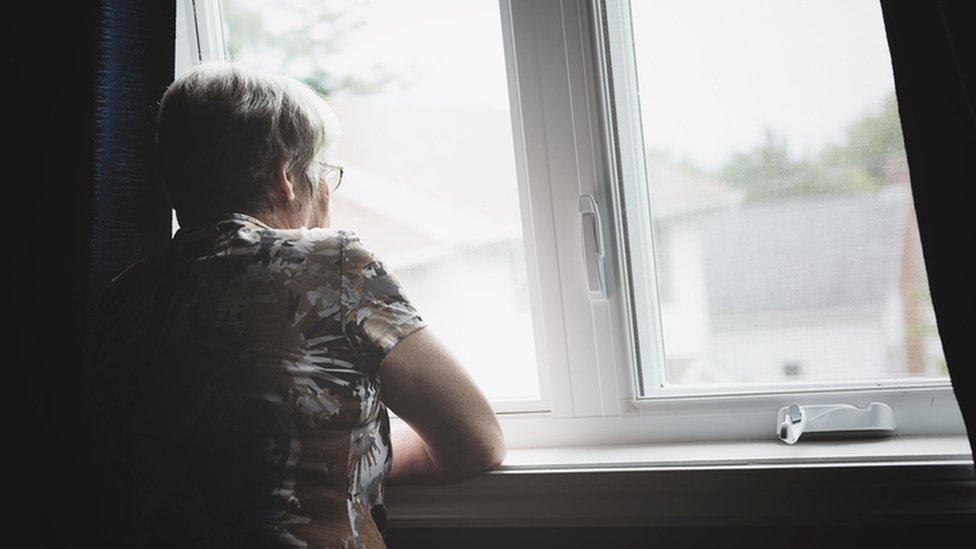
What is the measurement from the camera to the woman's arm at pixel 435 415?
123cm

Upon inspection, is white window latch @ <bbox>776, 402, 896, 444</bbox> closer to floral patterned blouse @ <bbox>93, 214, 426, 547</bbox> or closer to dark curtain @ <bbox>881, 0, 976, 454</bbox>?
dark curtain @ <bbox>881, 0, 976, 454</bbox>

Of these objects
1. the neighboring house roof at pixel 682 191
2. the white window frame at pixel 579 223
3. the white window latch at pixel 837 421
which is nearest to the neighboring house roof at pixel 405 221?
the white window frame at pixel 579 223

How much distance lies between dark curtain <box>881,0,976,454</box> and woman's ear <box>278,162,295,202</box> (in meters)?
0.85

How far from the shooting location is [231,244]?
3.93ft

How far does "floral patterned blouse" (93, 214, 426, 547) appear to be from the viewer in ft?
3.76

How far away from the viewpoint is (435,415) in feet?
4.19

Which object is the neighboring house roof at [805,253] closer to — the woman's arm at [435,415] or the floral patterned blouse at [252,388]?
the woman's arm at [435,415]

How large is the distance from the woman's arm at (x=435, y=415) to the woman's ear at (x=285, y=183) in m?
0.30

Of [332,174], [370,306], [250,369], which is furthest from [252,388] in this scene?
[332,174]

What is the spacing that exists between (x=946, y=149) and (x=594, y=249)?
1.97 feet

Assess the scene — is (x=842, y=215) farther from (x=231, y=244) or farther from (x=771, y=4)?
(x=231, y=244)

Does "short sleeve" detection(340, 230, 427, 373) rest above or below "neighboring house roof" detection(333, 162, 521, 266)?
below

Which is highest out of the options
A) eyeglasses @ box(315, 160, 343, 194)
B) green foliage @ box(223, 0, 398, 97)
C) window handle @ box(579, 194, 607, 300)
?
green foliage @ box(223, 0, 398, 97)

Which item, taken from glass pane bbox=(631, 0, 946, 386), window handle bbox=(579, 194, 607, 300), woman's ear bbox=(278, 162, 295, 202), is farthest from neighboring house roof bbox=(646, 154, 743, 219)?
woman's ear bbox=(278, 162, 295, 202)
